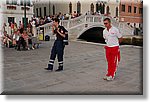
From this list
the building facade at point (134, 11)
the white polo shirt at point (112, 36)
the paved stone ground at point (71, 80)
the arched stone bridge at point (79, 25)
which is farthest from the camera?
the arched stone bridge at point (79, 25)

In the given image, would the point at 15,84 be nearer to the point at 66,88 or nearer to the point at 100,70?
the point at 66,88

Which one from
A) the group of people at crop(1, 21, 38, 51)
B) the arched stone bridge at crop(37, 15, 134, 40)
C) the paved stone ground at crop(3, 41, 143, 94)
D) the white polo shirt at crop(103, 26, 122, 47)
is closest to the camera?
the paved stone ground at crop(3, 41, 143, 94)

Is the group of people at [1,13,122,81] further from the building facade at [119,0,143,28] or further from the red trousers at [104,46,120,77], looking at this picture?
the building facade at [119,0,143,28]

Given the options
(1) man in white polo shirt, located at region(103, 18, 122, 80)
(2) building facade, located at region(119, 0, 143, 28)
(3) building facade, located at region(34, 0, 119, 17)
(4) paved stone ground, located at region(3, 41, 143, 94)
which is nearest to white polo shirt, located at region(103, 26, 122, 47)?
(1) man in white polo shirt, located at region(103, 18, 122, 80)

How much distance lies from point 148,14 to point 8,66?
10.1 feet

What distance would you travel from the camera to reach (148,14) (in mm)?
2941

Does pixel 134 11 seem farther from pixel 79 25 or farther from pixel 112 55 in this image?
pixel 79 25

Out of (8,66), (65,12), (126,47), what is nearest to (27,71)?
(8,66)

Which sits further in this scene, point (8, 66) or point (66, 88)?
point (8, 66)

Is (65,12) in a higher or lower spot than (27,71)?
higher

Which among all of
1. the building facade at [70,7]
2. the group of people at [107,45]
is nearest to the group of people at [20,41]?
the building facade at [70,7]

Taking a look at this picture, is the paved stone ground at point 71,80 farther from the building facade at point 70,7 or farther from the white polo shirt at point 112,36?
the building facade at point 70,7

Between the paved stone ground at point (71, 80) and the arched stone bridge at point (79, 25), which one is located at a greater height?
the arched stone bridge at point (79, 25)

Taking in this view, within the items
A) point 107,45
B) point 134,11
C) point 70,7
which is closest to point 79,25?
point 70,7
